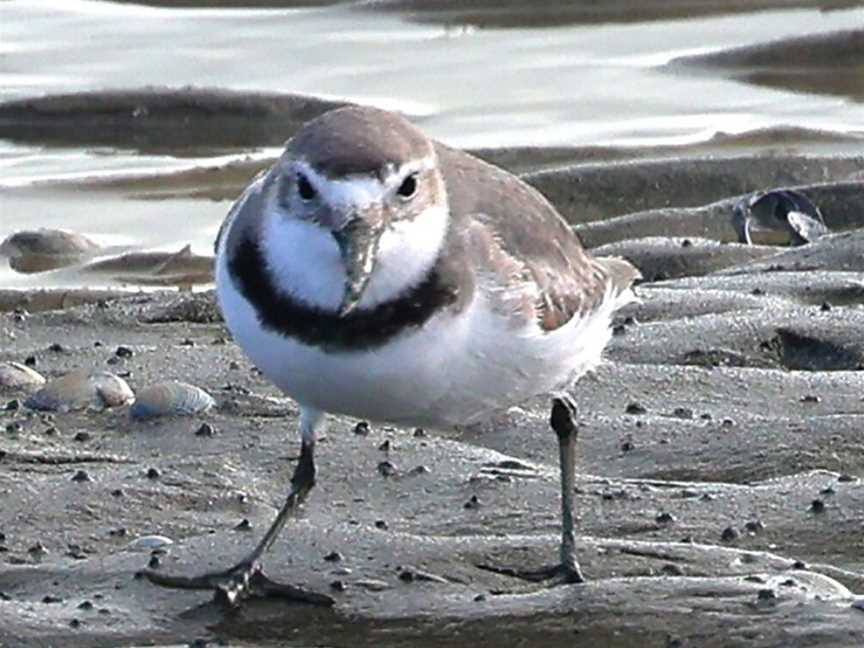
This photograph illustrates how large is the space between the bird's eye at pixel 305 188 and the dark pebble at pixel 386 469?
1452 mm

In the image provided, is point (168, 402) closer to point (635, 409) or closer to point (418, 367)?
point (635, 409)

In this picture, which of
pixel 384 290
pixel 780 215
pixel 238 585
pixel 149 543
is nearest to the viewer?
pixel 384 290

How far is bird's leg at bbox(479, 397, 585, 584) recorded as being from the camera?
456cm

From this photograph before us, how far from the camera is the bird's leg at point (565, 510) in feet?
15.0

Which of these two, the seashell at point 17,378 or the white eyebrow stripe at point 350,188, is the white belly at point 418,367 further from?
the seashell at point 17,378

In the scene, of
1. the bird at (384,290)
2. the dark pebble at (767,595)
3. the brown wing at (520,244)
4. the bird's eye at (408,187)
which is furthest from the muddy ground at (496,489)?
the bird's eye at (408,187)

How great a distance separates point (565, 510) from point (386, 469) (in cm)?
76

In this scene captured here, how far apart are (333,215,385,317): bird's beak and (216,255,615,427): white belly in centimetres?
18

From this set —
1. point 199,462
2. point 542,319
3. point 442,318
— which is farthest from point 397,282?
point 199,462

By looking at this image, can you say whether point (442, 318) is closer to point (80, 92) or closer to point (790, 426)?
point (790, 426)

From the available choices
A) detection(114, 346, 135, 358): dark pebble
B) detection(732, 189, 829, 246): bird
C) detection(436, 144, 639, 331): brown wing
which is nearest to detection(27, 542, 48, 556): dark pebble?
detection(436, 144, 639, 331): brown wing

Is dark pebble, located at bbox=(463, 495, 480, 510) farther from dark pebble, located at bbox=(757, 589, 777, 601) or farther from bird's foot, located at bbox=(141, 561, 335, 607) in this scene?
dark pebble, located at bbox=(757, 589, 777, 601)

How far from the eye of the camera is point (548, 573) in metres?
4.55

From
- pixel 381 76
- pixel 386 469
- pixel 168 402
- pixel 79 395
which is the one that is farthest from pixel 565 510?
pixel 381 76
